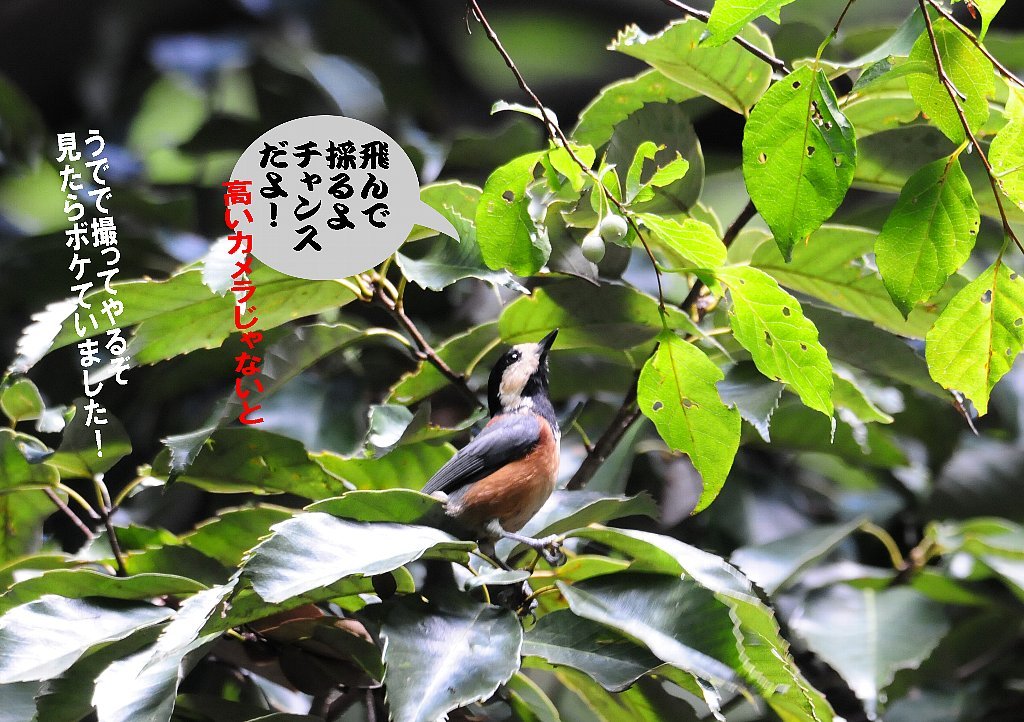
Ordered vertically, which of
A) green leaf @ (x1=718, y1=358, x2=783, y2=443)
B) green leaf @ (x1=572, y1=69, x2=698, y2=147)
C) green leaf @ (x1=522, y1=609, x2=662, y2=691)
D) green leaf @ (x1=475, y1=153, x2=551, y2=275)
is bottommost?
green leaf @ (x1=522, y1=609, x2=662, y2=691)

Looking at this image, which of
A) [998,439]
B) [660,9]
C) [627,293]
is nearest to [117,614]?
[627,293]

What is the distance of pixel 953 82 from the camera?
0.70 metres

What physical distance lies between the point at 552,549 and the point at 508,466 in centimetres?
10

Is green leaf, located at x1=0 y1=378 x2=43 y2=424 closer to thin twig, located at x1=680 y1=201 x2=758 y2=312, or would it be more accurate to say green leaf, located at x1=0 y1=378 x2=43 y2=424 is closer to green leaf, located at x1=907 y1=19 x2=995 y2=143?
thin twig, located at x1=680 y1=201 x2=758 y2=312

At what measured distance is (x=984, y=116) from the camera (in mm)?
691

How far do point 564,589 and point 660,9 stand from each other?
6.90ft

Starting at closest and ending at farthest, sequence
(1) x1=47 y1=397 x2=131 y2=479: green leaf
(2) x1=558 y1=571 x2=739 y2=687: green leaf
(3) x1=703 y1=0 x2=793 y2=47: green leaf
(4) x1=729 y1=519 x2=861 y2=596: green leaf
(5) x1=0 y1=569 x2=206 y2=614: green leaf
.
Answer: (3) x1=703 y1=0 x2=793 y2=47: green leaf
(2) x1=558 y1=571 x2=739 y2=687: green leaf
(5) x1=0 y1=569 x2=206 y2=614: green leaf
(1) x1=47 y1=397 x2=131 y2=479: green leaf
(4) x1=729 y1=519 x2=861 y2=596: green leaf

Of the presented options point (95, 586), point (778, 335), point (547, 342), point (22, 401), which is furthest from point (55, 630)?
point (778, 335)

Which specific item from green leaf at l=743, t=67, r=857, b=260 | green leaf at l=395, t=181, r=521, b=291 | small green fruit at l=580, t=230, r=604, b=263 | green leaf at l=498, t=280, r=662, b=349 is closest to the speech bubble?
green leaf at l=395, t=181, r=521, b=291

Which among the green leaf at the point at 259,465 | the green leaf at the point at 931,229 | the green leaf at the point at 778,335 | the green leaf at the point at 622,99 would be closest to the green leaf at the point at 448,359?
the green leaf at the point at 259,465

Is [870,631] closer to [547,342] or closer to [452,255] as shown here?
[547,342]

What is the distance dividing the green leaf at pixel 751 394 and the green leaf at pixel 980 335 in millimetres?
185

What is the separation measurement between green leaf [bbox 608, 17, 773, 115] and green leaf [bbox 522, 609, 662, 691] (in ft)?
1.76

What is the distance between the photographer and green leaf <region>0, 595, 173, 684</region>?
2.53 feet
